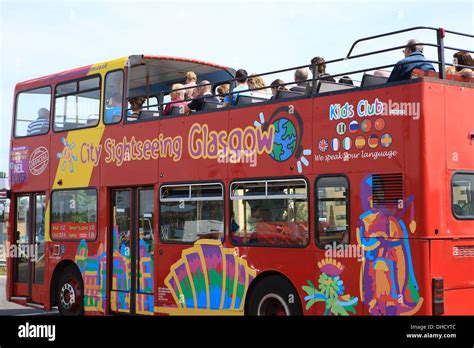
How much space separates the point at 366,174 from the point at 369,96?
90 centimetres

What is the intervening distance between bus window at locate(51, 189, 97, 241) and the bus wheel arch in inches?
21.9

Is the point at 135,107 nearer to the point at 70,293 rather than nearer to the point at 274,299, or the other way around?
the point at 70,293

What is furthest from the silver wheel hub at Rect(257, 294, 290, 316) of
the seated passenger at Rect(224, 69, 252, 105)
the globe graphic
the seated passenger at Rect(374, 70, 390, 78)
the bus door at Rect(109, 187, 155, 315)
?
the seated passenger at Rect(374, 70, 390, 78)

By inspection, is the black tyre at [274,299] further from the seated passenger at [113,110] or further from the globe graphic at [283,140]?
the seated passenger at [113,110]

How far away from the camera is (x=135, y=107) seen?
42.8 feet

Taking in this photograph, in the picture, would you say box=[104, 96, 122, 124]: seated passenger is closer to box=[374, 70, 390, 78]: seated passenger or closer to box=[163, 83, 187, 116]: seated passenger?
box=[163, 83, 187, 116]: seated passenger

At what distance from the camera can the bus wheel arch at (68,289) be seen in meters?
13.0

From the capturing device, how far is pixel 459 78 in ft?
29.6

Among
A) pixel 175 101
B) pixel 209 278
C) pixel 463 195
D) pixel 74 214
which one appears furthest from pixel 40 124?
pixel 463 195

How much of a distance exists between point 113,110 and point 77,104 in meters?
1.04

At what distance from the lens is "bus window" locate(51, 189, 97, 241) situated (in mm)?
12836

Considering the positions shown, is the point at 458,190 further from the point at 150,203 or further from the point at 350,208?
the point at 150,203

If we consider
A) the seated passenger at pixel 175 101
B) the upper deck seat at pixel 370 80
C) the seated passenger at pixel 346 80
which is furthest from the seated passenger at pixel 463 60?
the seated passenger at pixel 175 101

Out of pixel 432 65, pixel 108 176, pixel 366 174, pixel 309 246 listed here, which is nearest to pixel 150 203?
pixel 108 176
